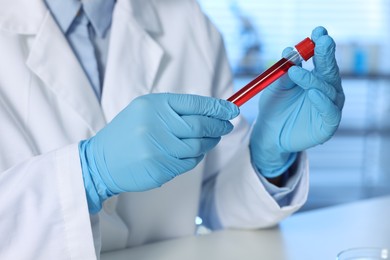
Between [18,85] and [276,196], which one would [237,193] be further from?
[18,85]

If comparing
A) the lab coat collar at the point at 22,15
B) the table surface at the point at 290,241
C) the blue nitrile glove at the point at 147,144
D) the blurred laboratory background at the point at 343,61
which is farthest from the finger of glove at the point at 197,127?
the blurred laboratory background at the point at 343,61

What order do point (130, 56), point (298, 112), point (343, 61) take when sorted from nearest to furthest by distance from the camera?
point (298, 112), point (130, 56), point (343, 61)

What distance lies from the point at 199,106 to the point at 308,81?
0.18 m

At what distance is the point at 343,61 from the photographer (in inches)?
107

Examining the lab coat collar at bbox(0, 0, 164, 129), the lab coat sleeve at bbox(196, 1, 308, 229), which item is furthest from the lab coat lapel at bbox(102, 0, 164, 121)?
the lab coat sleeve at bbox(196, 1, 308, 229)

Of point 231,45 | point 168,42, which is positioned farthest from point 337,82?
point 231,45

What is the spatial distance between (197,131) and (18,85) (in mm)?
354

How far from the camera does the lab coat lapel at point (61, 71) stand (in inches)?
38.9

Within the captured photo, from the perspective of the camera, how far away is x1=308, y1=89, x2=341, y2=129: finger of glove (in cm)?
88

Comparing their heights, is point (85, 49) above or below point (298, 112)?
above

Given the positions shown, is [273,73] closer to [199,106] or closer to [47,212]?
[199,106]

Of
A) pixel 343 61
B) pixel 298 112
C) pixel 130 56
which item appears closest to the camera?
pixel 298 112

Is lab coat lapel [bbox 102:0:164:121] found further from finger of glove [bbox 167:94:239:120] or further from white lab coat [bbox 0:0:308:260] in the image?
finger of glove [bbox 167:94:239:120]

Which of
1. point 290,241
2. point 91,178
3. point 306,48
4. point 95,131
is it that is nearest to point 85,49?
point 95,131
